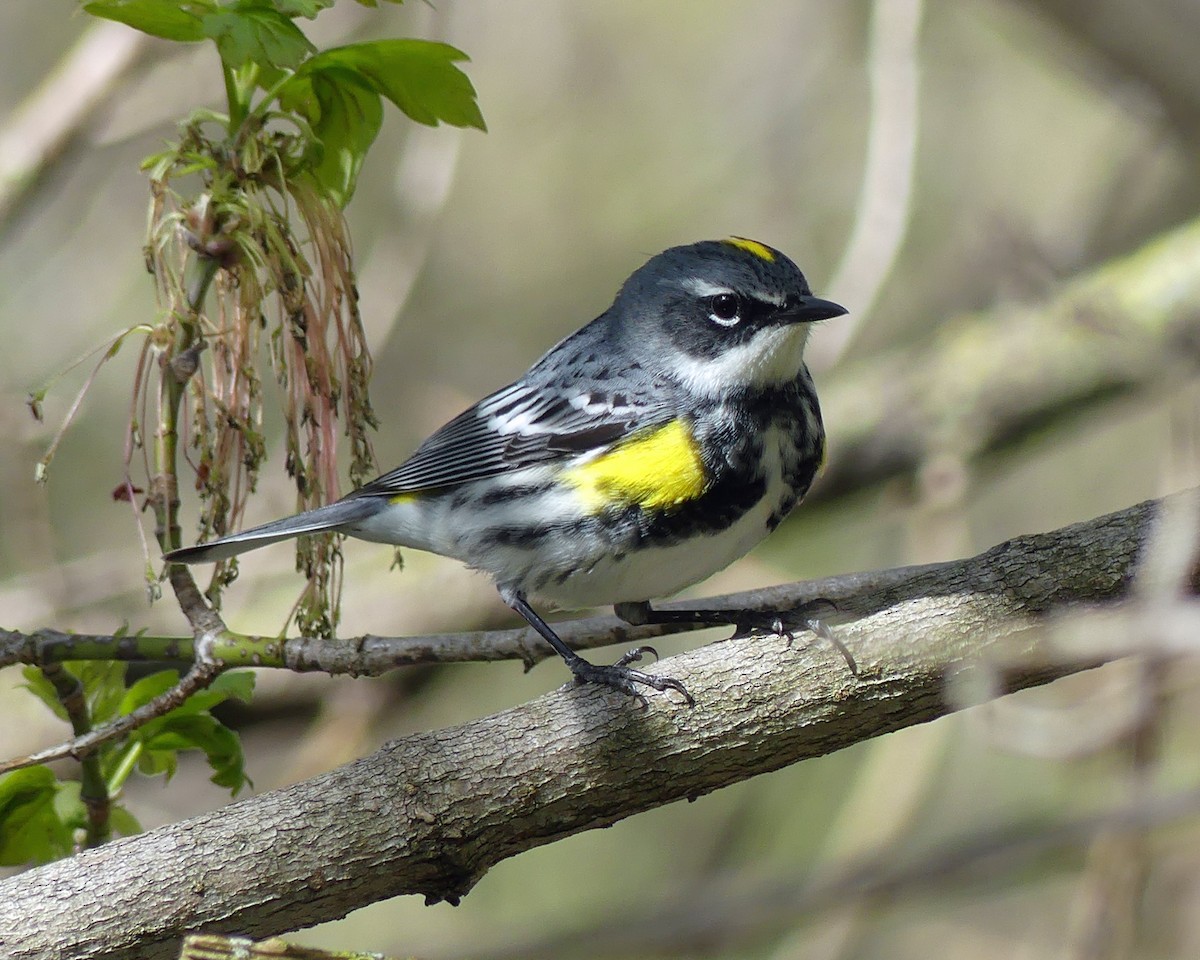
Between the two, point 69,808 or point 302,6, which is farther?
point 69,808

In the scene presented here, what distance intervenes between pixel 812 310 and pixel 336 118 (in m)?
1.30

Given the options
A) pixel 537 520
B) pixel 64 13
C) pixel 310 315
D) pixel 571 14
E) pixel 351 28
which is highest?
pixel 64 13

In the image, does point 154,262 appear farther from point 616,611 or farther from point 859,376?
point 859,376

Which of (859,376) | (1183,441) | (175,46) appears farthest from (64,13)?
(1183,441)

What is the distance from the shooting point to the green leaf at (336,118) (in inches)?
99.8

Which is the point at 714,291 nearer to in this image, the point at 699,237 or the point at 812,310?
the point at 812,310

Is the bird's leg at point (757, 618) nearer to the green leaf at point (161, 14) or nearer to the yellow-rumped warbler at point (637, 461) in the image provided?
the yellow-rumped warbler at point (637, 461)

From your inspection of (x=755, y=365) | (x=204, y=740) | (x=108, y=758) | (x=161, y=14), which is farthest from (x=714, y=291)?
(x=108, y=758)

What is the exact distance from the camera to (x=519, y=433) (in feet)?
11.8

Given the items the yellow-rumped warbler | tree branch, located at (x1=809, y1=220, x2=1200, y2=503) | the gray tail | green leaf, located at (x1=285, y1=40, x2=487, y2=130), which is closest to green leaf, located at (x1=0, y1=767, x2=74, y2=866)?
the gray tail

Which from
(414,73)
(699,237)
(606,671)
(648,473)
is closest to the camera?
(414,73)

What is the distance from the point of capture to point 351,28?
5.15 m

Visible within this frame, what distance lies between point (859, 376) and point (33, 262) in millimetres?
3999

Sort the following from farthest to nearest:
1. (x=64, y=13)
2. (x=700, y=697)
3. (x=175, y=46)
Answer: (x=64, y=13) < (x=175, y=46) < (x=700, y=697)
